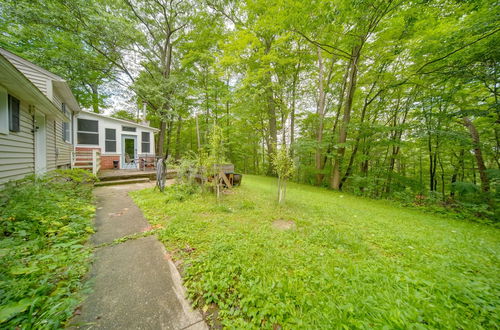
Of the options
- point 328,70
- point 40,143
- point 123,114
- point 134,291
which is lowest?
point 134,291

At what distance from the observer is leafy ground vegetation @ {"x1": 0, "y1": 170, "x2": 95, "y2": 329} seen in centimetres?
128

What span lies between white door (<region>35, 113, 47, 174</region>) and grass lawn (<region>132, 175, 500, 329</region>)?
4.29 meters

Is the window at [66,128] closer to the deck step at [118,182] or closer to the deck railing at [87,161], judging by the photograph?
the deck railing at [87,161]

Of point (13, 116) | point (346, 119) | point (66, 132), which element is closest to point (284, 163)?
point (346, 119)

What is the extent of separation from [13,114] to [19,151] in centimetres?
91

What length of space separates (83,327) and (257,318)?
1.43 metres

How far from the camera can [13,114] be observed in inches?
144

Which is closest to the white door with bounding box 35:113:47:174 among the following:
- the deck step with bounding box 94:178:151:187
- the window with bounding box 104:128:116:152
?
the deck step with bounding box 94:178:151:187

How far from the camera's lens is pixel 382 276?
187cm

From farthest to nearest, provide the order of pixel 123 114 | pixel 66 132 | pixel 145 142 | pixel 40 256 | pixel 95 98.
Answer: pixel 123 114, pixel 95 98, pixel 145 142, pixel 66 132, pixel 40 256

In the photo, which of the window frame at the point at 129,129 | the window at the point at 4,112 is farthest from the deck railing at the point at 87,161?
the window at the point at 4,112

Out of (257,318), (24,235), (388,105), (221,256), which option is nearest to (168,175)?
(24,235)

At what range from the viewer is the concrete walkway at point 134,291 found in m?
1.36

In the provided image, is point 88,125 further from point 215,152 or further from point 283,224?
point 283,224
